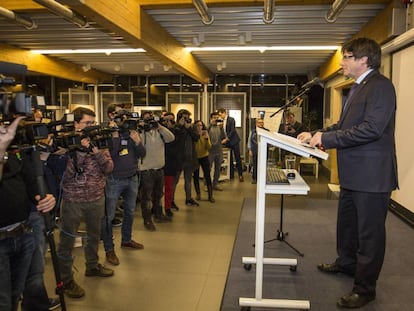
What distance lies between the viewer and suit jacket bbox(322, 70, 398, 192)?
87.6 inches

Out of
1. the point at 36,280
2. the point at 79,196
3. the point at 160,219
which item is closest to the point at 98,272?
the point at 79,196

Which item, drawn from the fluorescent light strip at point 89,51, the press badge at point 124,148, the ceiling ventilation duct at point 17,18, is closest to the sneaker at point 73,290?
the press badge at point 124,148

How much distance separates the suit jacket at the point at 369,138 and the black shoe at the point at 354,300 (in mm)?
709

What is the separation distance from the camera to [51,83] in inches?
434

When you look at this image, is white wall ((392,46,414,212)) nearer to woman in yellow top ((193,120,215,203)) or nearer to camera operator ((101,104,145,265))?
woman in yellow top ((193,120,215,203))

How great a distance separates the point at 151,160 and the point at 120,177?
0.97 m

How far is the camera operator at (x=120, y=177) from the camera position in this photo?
3.37 m

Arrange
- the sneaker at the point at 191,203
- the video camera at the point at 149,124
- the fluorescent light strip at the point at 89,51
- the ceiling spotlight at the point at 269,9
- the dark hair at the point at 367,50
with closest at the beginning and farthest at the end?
the dark hair at the point at 367,50 < the ceiling spotlight at the point at 269,9 < the video camera at the point at 149,124 < the sneaker at the point at 191,203 < the fluorescent light strip at the point at 89,51

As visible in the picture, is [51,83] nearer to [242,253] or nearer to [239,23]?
[239,23]

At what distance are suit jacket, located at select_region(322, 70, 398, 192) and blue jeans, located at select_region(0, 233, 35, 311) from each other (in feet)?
5.98

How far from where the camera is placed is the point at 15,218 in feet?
5.72

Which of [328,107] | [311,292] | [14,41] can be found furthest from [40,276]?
[328,107]

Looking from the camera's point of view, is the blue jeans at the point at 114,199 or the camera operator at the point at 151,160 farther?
the camera operator at the point at 151,160

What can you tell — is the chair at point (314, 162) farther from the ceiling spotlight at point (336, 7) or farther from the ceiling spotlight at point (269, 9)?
the ceiling spotlight at point (269, 9)
